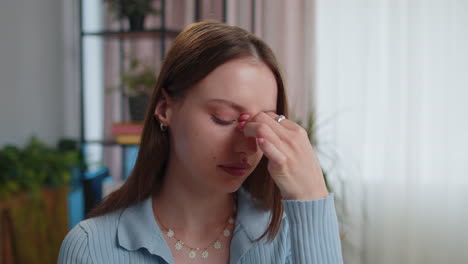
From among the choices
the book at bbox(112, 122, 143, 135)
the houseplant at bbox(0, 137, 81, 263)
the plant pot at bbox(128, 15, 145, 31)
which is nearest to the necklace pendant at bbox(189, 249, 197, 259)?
the houseplant at bbox(0, 137, 81, 263)

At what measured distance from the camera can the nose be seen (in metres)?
0.94

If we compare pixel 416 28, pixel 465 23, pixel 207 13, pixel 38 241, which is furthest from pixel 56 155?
pixel 465 23

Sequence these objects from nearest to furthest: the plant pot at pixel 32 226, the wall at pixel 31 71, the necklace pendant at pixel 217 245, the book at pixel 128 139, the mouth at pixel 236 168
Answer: the mouth at pixel 236 168, the necklace pendant at pixel 217 245, the plant pot at pixel 32 226, the book at pixel 128 139, the wall at pixel 31 71

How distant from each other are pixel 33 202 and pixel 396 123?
2.09 m

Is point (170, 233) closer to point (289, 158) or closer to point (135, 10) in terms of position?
point (289, 158)

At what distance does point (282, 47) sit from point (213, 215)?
1.93 meters

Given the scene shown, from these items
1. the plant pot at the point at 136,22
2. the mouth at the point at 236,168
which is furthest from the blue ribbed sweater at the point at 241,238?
the plant pot at the point at 136,22

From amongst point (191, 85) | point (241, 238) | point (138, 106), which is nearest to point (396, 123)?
point (138, 106)

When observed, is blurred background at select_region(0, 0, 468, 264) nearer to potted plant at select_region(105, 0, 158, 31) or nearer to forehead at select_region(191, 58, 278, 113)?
potted plant at select_region(105, 0, 158, 31)

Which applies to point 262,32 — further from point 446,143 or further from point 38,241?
point 38,241

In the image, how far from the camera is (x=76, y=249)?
0.97 meters

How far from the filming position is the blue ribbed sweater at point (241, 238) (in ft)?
2.87

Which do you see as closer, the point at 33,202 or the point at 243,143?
the point at 243,143

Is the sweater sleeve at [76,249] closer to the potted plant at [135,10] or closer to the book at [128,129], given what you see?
the book at [128,129]
